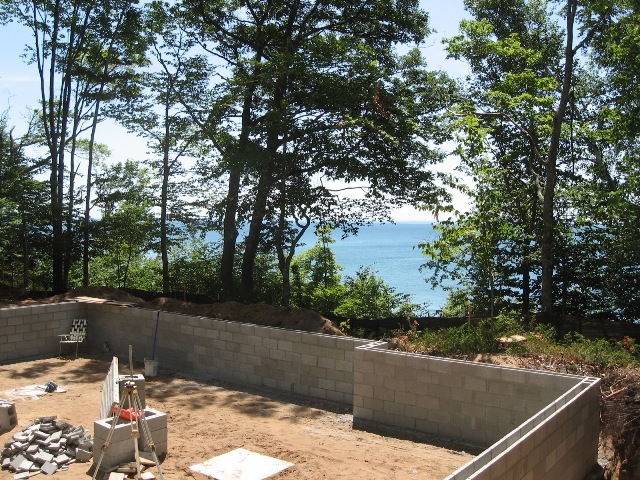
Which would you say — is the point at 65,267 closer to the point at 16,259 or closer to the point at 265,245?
the point at 16,259

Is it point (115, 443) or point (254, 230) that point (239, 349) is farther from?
point (254, 230)

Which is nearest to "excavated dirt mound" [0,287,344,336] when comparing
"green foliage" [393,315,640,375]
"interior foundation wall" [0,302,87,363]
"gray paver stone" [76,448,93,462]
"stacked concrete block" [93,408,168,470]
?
"interior foundation wall" [0,302,87,363]

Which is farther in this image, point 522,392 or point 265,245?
point 265,245

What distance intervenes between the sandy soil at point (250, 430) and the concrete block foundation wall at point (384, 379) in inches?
13.8

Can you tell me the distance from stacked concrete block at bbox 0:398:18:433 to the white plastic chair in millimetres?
4846

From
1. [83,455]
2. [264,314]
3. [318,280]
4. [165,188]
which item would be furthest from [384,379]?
[318,280]

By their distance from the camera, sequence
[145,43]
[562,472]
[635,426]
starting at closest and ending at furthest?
[562,472]
[635,426]
[145,43]

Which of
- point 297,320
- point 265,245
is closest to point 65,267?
point 265,245

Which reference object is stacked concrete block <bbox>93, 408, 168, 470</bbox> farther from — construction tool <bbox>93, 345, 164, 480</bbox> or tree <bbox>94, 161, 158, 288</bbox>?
tree <bbox>94, 161, 158, 288</bbox>

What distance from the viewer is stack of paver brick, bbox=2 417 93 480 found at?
6.82m

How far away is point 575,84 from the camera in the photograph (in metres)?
16.4

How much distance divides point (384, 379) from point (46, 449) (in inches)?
179

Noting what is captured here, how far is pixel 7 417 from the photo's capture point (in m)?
8.18

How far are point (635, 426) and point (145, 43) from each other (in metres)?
16.1
